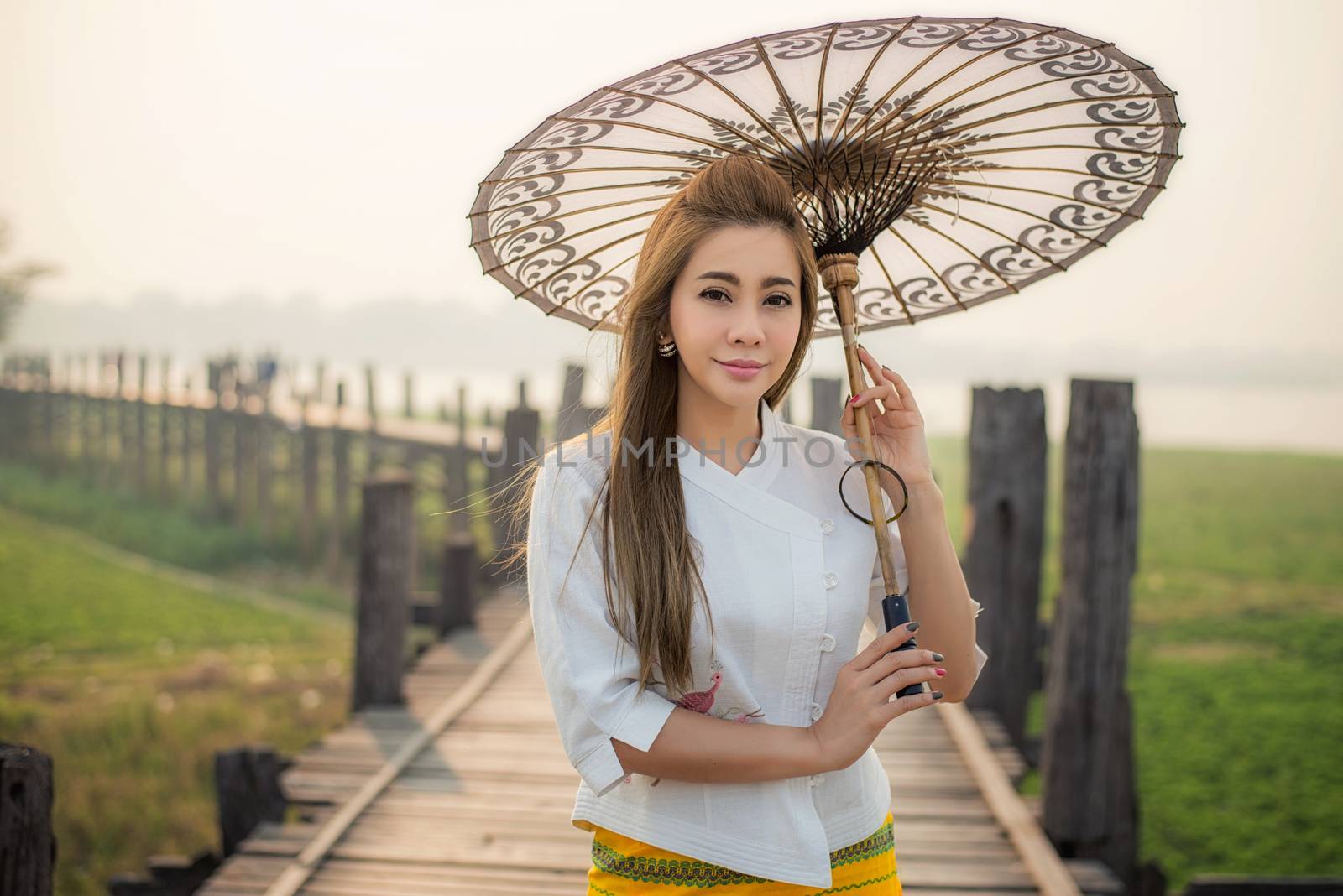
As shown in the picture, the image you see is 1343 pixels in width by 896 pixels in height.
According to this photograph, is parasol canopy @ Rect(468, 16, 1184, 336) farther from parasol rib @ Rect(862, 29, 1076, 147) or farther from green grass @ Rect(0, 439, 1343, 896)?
green grass @ Rect(0, 439, 1343, 896)

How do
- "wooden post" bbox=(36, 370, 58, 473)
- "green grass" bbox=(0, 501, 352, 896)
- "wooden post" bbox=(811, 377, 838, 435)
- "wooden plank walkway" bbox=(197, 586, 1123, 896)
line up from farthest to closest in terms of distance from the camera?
1. "wooden post" bbox=(36, 370, 58, 473)
2. "green grass" bbox=(0, 501, 352, 896)
3. "wooden post" bbox=(811, 377, 838, 435)
4. "wooden plank walkway" bbox=(197, 586, 1123, 896)

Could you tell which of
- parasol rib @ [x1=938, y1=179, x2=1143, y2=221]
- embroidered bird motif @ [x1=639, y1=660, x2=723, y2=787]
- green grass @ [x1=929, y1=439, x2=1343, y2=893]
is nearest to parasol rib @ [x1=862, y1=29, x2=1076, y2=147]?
parasol rib @ [x1=938, y1=179, x2=1143, y2=221]

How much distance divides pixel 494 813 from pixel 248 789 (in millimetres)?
1043

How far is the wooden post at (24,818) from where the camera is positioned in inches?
105

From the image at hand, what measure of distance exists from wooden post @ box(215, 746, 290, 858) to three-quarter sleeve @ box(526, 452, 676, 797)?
2.94 meters

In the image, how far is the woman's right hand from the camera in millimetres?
1717

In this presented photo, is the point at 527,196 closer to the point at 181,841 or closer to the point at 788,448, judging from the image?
the point at 788,448

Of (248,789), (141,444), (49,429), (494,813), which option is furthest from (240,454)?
(494,813)

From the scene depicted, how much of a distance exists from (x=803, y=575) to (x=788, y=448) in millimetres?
300

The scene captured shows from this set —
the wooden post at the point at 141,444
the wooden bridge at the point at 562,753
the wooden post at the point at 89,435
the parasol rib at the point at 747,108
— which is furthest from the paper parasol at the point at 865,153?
the wooden post at the point at 89,435

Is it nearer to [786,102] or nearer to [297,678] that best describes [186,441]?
[297,678]

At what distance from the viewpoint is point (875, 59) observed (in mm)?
1865

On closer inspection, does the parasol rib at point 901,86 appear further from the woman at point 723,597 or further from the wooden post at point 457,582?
the wooden post at point 457,582

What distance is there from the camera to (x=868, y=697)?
1725mm
